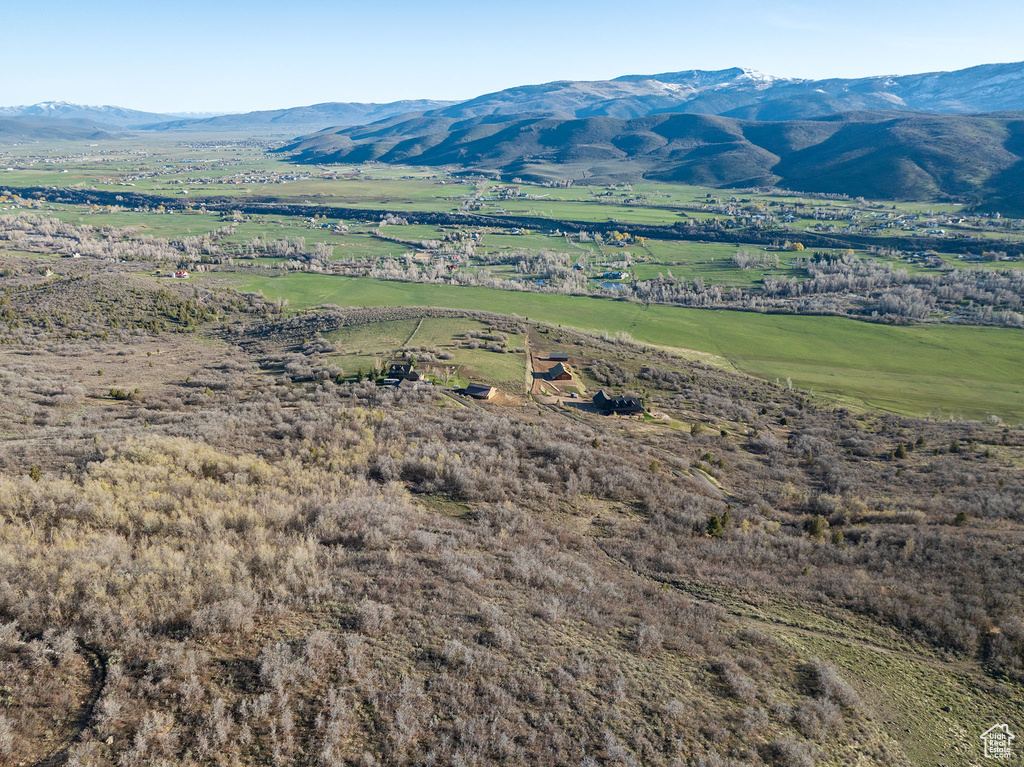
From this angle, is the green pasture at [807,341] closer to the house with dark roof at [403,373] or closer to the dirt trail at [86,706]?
the house with dark roof at [403,373]

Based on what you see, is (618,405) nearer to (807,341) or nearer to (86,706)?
(86,706)

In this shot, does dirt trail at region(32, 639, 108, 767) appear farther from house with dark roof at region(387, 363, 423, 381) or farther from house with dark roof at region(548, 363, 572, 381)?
house with dark roof at region(548, 363, 572, 381)

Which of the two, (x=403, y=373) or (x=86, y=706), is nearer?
(x=86, y=706)

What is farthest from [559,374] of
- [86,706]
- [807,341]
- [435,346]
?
[86,706]

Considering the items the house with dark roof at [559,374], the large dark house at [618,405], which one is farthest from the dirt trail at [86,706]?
the house with dark roof at [559,374]

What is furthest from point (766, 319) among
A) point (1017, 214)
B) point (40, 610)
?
point (1017, 214)

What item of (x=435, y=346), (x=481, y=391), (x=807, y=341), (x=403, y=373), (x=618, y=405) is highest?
(x=435, y=346)

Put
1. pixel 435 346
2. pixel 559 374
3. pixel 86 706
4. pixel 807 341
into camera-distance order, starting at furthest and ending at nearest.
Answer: pixel 807 341 → pixel 435 346 → pixel 559 374 → pixel 86 706
